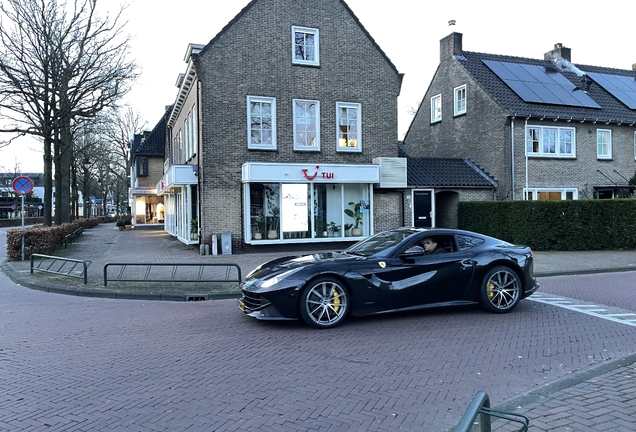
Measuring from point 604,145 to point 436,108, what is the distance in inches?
338

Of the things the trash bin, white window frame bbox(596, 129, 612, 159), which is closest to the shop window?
the trash bin

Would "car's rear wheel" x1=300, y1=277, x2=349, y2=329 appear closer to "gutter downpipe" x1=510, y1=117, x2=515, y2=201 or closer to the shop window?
the shop window

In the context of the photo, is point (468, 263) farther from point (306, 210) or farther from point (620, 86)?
point (620, 86)

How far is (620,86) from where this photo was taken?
26391 millimetres

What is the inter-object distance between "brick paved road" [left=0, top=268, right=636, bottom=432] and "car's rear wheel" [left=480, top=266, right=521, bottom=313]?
8.3 inches

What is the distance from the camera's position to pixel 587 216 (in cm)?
1709

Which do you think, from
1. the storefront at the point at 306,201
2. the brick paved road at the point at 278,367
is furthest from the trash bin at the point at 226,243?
the brick paved road at the point at 278,367

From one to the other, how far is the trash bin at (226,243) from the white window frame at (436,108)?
1525 centimetres

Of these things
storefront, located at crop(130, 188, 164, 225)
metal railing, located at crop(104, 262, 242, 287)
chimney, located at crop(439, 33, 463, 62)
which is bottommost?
metal railing, located at crop(104, 262, 242, 287)

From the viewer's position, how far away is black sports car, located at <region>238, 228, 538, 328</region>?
662 cm

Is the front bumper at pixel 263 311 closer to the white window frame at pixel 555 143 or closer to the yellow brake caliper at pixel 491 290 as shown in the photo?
the yellow brake caliper at pixel 491 290

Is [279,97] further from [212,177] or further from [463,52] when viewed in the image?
[463,52]

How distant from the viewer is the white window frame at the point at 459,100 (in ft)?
79.8

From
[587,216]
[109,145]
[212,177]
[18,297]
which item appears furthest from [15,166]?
[587,216]
